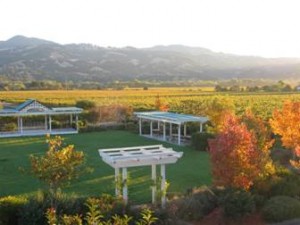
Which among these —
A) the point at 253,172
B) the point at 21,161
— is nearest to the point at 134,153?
the point at 253,172

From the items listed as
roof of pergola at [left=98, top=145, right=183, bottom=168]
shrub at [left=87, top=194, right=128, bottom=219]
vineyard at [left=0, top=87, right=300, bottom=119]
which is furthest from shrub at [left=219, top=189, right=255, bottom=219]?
vineyard at [left=0, top=87, right=300, bottom=119]

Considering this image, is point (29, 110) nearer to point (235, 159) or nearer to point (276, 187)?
point (276, 187)

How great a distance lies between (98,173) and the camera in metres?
22.7

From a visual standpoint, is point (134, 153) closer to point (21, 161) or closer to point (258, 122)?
point (258, 122)

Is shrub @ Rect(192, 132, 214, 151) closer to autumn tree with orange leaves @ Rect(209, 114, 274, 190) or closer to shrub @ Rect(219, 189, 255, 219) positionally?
autumn tree with orange leaves @ Rect(209, 114, 274, 190)

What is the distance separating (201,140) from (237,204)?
51.9ft

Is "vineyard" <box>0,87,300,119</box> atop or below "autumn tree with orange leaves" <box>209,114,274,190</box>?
below

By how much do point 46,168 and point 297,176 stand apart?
9219mm

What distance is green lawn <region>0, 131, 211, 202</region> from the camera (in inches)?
759

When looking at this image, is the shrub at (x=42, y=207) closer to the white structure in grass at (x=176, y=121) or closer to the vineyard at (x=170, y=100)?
the white structure in grass at (x=176, y=121)

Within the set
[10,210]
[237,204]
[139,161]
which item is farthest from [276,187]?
[10,210]

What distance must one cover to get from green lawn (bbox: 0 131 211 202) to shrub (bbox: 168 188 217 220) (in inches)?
101

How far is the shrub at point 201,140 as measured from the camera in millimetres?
30081

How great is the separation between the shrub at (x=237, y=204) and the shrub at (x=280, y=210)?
0.55 metres
